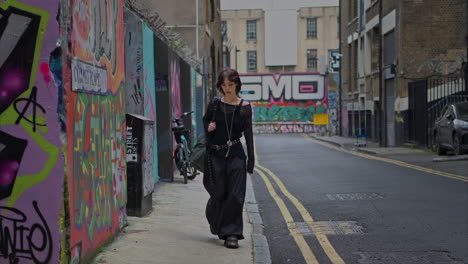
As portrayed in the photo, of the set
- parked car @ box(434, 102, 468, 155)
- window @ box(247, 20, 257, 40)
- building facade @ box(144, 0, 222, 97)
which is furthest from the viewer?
window @ box(247, 20, 257, 40)

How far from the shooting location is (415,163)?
731 inches

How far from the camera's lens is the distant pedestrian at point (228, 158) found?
6.91 meters

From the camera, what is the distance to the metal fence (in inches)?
990

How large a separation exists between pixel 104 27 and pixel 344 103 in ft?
136

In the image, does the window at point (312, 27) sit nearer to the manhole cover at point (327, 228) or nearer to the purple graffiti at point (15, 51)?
the manhole cover at point (327, 228)

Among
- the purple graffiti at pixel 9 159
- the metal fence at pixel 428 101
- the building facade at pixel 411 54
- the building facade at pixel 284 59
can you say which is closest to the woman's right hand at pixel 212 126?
the purple graffiti at pixel 9 159

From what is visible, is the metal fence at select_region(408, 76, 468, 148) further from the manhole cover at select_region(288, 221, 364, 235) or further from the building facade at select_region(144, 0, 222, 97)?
the manhole cover at select_region(288, 221, 364, 235)

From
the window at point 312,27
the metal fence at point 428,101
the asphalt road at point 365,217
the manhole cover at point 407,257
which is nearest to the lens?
the manhole cover at point 407,257

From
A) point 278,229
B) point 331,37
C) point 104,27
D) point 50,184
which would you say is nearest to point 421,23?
point 278,229

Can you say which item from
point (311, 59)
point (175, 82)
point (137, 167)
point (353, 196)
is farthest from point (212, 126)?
point (311, 59)

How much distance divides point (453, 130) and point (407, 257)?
46.7 feet

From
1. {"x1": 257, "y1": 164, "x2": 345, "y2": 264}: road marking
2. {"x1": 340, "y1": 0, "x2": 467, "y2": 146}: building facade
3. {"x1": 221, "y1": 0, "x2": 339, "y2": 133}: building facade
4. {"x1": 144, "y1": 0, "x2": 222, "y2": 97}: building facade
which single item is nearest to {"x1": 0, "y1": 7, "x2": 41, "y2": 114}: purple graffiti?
{"x1": 257, "y1": 164, "x2": 345, "y2": 264}: road marking

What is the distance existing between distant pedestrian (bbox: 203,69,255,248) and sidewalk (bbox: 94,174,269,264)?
268 millimetres

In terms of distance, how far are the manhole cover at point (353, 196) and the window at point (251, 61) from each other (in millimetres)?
57425
